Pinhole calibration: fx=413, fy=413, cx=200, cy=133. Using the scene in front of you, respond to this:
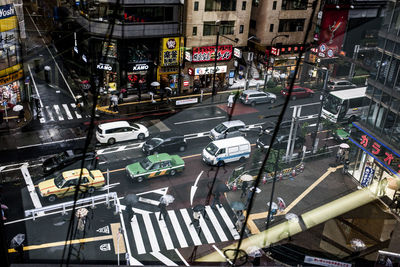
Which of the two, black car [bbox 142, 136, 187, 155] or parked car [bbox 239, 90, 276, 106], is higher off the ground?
parked car [bbox 239, 90, 276, 106]

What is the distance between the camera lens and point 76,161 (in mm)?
29359

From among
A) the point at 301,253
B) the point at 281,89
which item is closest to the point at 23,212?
the point at 301,253

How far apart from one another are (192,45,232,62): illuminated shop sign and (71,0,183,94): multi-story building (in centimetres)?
193

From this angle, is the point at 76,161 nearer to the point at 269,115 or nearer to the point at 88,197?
the point at 88,197

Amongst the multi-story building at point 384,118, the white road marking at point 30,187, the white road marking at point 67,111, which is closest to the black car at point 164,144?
the white road marking at point 30,187

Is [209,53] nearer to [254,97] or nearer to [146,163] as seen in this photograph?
[254,97]

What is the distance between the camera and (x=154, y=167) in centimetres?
2855

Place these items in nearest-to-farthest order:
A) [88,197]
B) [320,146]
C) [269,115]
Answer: [88,197]
[320,146]
[269,115]

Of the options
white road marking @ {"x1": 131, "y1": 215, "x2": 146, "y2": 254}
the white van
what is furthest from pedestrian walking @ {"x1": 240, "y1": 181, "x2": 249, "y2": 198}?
white road marking @ {"x1": 131, "y1": 215, "x2": 146, "y2": 254}

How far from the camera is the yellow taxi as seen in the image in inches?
1008

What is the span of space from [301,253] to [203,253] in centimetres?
544

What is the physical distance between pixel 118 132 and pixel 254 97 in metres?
15.9

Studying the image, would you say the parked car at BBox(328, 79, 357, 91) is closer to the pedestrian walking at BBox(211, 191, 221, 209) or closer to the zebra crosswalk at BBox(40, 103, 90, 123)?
the pedestrian walking at BBox(211, 191, 221, 209)

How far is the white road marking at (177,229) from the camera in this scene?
23.2 m
